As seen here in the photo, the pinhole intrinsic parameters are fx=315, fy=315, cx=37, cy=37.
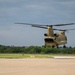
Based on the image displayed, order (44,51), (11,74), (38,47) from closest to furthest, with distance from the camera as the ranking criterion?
1. (11,74)
2. (44,51)
3. (38,47)

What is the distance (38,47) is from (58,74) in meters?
103

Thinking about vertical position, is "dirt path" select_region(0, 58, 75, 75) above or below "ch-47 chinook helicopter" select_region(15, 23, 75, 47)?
below

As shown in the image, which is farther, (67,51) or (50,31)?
→ (67,51)

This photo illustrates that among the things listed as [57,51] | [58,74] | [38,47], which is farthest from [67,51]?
[58,74]

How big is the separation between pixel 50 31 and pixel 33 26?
20.2ft

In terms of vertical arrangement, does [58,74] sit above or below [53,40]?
below

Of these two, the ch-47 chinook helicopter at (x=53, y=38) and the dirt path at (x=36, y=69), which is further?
the ch-47 chinook helicopter at (x=53, y=38)

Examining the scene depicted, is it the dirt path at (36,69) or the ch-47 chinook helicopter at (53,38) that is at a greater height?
the ch-47 chinook helicopter at (53,38)

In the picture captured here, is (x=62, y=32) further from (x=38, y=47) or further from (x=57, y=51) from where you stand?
(x=38, y=47)

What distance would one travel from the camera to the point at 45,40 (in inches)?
3780

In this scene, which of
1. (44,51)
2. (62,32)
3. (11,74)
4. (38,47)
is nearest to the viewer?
(11,74)

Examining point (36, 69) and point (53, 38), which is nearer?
point (36, 69)

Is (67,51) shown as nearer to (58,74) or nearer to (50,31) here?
(50,31)

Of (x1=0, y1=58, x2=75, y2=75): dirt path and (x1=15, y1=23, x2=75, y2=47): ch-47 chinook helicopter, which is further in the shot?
(x1=15, y1=23, x2=75, y2=47): ch-47 chinook helicopter
